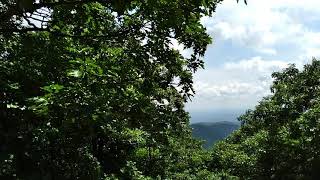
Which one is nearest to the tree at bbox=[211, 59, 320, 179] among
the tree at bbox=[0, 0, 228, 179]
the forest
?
the forest

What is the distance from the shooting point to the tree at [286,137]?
25500mm

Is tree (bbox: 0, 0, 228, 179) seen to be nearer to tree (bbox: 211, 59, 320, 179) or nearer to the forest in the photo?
→ the forest

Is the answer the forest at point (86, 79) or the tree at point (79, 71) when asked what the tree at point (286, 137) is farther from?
the tree at point (79, 71)

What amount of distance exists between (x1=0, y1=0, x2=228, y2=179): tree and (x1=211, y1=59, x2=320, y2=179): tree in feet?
43.9

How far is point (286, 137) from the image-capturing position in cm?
2628

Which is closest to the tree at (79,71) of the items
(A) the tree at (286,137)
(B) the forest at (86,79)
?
(B) the forest at (86,79)

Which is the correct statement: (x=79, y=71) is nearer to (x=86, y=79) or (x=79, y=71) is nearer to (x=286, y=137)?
(x=86, y=79)

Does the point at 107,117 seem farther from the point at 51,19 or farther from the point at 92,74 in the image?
the point at 51,19

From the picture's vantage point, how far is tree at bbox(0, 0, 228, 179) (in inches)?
276

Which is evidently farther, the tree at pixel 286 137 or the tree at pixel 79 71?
the tree at pixel 286 137

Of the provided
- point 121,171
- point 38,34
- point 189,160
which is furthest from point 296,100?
point 38,34

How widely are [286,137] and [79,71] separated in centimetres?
2126

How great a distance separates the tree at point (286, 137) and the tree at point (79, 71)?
43.9 ft

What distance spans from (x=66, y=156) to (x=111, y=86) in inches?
241
